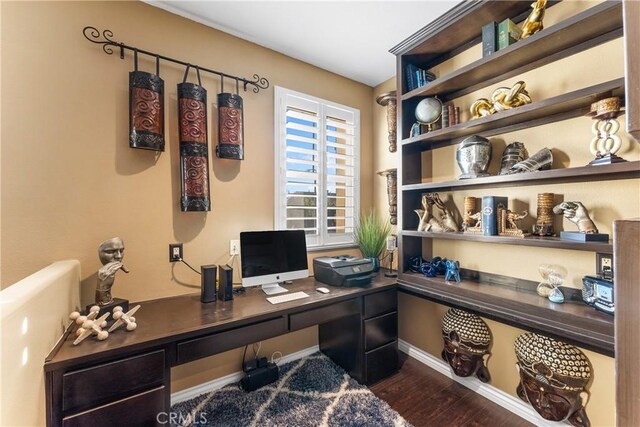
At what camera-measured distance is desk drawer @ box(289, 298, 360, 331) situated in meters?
1.69

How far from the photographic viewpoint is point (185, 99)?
177cm

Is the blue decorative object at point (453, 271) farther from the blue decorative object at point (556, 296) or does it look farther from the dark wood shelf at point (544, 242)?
the blue decorative object at point (556, 296)

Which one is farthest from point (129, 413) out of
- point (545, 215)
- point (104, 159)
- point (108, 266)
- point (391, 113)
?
point (391, 113)

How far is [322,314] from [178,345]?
87 centimetres

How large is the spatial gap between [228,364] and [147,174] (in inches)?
60.0

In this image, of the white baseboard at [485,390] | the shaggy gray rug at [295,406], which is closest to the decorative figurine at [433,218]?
the white baseboard at [485,390]

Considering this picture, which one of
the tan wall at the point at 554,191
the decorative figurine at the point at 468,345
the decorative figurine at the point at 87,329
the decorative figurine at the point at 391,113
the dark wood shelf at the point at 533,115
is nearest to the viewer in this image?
the decorative figurine at the point at 87,329

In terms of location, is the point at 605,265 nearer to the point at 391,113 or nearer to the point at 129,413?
the point at 391,113

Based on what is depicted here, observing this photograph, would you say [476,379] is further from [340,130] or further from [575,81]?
[340,130]

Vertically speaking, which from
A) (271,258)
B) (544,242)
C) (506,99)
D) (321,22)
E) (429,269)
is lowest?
(429,269)

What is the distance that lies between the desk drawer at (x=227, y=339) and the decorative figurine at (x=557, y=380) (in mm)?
1512

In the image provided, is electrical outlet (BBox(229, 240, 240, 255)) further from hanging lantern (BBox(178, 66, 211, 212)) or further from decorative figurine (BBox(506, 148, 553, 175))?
decorative figurine (BBox(506, 148, 553, 175))

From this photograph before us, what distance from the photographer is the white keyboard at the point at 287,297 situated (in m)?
1.73

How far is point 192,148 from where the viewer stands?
1784 mm
